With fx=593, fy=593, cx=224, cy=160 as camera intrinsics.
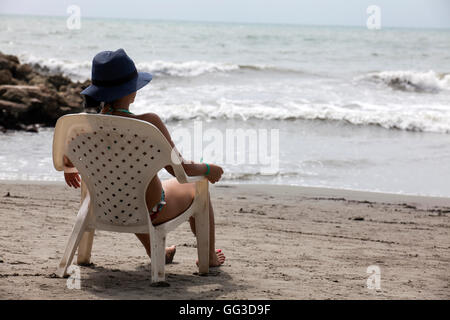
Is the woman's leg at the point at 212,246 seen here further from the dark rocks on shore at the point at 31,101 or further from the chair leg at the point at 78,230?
the dark rocks on shore at the point at 31,101

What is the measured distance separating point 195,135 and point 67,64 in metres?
13.0

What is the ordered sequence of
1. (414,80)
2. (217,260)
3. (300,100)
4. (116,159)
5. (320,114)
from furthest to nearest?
(414,80)
(300,100)
(320,114)
(217,260)
(116,159)

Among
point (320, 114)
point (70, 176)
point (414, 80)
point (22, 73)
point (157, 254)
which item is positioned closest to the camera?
point (157, 254)

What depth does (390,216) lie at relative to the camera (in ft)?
20.0

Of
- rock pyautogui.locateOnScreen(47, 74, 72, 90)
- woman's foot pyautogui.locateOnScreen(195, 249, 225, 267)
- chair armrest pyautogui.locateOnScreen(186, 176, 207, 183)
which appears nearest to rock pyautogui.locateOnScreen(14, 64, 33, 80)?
rock pyautogui.locateOnScreen(47, 74, 72, 90)

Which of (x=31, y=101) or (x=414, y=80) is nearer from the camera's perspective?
(x=31, y=101)

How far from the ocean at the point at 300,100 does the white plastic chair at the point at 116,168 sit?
408 cm

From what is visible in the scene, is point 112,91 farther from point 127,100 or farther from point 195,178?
point 195,178

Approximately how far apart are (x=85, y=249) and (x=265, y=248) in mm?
1497

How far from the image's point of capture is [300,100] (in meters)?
15.3

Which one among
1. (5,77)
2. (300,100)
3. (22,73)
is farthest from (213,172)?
(300,100)

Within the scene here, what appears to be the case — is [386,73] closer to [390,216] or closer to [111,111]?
[390,216]

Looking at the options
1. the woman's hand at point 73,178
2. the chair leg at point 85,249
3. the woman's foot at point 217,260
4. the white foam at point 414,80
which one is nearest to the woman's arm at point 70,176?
the woman's hand at point 73,178

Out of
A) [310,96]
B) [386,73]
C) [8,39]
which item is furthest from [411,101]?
[8,39]
